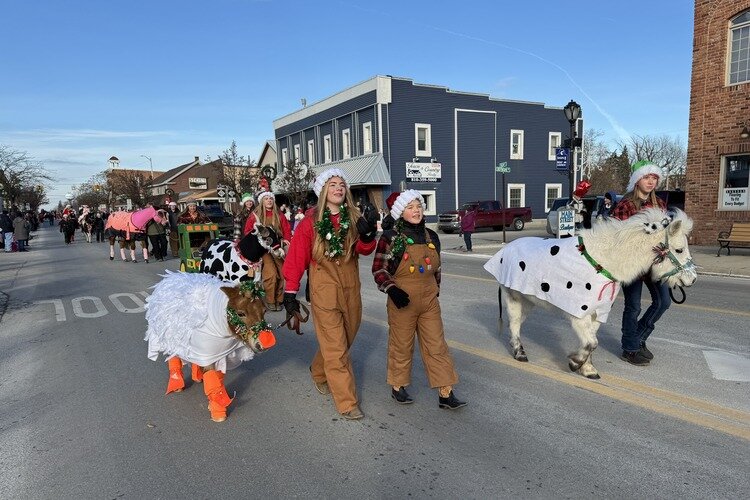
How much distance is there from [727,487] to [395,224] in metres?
2.79

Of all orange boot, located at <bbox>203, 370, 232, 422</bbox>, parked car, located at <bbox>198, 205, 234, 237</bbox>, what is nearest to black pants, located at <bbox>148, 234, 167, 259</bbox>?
parked car, located at <bbox>198, 205, 234, 237</bbox>

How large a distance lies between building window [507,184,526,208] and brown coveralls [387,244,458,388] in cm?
3228

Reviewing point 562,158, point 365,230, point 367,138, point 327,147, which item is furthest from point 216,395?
point 327,147

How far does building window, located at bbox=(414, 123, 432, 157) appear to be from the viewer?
100ft

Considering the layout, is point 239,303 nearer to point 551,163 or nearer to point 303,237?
point 303,237

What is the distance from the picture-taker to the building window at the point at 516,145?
34219 mm

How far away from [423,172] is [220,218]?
13.5 meters

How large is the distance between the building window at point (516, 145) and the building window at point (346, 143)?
1176 cm

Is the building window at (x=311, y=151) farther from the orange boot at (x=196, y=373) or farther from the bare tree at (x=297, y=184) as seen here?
the orange boot at (x=196, y=373)

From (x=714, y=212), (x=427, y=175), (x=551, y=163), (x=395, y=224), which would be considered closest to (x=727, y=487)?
(x=395, y=224)

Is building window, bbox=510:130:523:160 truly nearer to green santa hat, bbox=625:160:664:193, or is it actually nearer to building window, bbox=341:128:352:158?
building window, bbox=341:128:352:158

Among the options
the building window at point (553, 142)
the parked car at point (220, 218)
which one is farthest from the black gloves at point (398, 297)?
the building window at point (553, 142)

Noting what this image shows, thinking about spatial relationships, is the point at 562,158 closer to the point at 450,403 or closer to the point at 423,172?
the point at 450,403

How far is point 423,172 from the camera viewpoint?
101 ft
